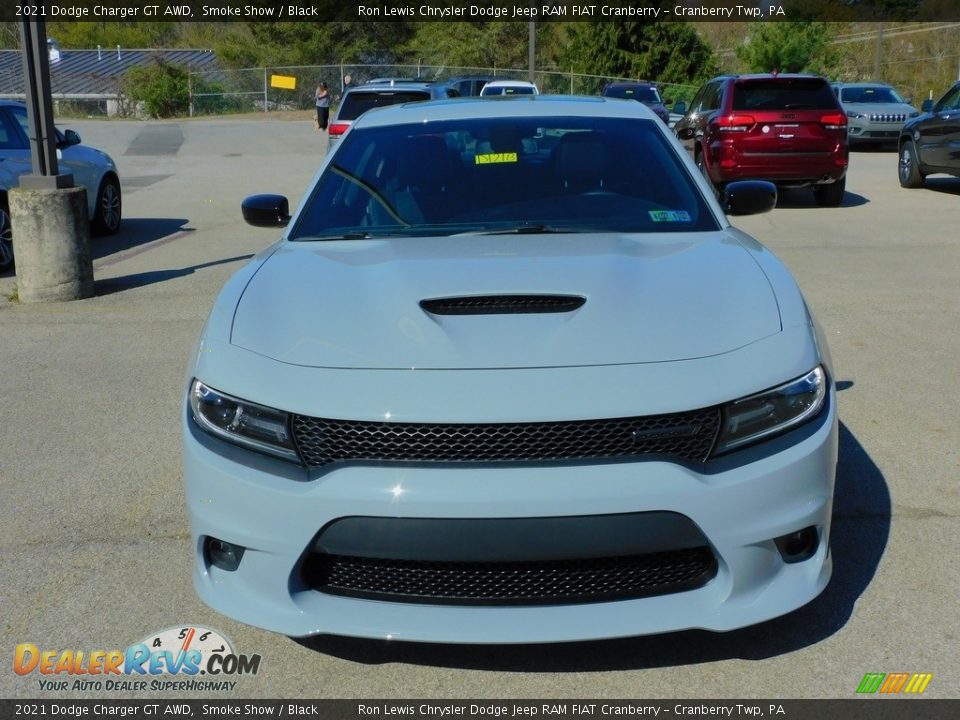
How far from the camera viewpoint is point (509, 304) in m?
3.17

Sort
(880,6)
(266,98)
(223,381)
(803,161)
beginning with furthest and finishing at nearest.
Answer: (880,6)
(266,98)
(803,161)
(223,381)

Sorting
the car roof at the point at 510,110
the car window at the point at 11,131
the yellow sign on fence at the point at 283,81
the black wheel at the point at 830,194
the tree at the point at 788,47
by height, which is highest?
the tree at the point at 788,47

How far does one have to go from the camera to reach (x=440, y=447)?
2768mm

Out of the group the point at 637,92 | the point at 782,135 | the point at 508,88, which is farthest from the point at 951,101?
the point at 637,92

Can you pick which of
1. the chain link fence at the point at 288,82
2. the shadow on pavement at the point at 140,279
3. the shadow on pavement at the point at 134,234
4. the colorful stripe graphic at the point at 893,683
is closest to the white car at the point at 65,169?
the shadow on pavement at the point at 134,234

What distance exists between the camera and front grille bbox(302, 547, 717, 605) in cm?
282

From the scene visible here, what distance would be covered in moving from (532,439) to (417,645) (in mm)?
830

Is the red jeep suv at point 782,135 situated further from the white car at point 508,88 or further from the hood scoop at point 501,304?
the hood scoop at point 501,304

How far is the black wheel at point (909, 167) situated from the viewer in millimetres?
16156

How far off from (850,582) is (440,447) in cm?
163

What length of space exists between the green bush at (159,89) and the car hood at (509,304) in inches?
1791

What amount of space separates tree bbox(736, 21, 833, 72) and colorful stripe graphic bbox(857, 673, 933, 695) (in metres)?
43.9

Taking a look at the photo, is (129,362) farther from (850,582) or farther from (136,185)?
(136,185)
